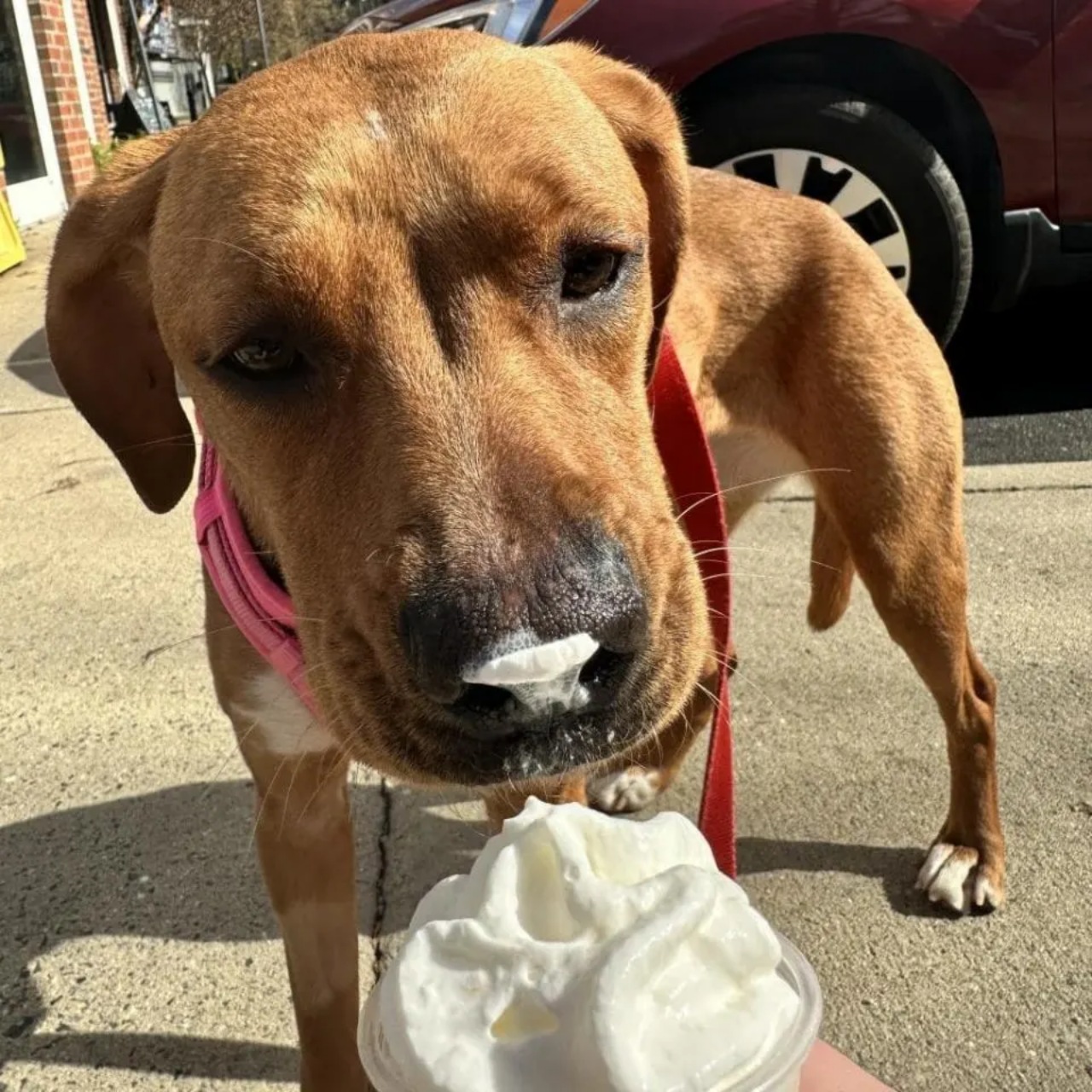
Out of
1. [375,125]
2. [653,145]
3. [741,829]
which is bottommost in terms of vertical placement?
[741,829]

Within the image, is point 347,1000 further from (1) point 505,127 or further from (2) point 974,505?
(2) point 974,505

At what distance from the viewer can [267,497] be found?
76.0 inches

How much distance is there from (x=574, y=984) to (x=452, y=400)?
931 mm

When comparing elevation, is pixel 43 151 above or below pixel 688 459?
below

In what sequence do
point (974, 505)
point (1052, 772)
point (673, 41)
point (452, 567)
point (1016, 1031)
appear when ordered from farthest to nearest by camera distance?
1. point (673, 41)
2. point (974, 505)
3. point (1052, 772)
4. point (1016, 1031)
5. point (452, 567)

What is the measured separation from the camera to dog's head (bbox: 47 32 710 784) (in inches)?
55.0

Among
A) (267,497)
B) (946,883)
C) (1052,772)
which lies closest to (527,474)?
(267,497)

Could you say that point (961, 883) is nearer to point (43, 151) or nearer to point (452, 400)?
point (452, 400)

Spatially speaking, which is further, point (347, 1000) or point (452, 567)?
point (347, 1000)

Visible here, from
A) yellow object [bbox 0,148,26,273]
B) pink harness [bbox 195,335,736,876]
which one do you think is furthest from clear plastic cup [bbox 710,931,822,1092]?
yellow object [bbox 0,148,26,273]

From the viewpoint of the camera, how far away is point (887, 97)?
507 centimetres

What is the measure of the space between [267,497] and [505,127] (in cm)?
74

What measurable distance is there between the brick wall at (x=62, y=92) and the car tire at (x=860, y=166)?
9.48m

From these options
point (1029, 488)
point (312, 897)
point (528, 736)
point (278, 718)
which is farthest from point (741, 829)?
point (1029, 488)
